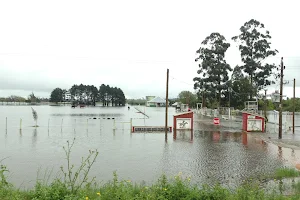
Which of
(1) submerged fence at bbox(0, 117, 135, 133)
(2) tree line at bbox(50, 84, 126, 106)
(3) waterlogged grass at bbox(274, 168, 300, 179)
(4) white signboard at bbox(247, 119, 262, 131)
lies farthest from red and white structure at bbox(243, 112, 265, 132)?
(2) tree line at bbox(50, 84, 126, 106)

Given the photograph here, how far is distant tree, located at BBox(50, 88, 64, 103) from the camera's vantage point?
16700 centimetres

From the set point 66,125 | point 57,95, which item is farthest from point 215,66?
point 57,95

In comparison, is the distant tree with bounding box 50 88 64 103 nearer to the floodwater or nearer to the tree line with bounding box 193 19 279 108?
the tree line with bounding box 193 19 279 108

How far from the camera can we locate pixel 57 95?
550 ft

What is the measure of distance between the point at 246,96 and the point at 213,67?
27.0 ft

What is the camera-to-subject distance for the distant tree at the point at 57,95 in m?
167

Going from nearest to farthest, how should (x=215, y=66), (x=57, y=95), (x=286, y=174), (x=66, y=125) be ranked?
(x=286, y=174) → (x=66, y=125) → (x=215, y=66) → (x=57, y=95)

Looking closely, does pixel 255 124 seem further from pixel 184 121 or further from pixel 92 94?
pixel 92 94

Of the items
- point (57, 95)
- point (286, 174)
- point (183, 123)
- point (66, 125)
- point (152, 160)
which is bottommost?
point (66, 125)

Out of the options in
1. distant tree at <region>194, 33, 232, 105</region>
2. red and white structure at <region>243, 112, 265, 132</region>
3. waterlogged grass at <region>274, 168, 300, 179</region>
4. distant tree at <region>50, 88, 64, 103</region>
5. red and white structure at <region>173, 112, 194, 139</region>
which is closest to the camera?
waterlogged grass at <region>274, 168, 300, 179</region>

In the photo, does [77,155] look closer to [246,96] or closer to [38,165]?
[38,165]

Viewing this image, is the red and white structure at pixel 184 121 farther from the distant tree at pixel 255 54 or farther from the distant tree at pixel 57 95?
the distant tree at pixel 57 95

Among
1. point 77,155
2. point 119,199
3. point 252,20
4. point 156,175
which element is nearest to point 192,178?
point 156,175

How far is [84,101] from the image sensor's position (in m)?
160
